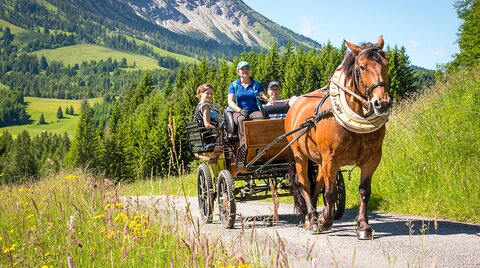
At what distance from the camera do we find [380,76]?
238 inches

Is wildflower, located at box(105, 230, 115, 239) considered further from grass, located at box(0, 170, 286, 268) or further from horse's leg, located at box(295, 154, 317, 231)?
horse's leg, located at box(295, 154, 317, 231)

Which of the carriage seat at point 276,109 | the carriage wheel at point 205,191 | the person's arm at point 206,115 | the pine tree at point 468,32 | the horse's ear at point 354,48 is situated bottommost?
the carriage wheel at point 205,191

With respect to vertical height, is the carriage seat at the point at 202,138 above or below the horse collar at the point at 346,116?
below

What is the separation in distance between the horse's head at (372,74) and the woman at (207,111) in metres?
3.44

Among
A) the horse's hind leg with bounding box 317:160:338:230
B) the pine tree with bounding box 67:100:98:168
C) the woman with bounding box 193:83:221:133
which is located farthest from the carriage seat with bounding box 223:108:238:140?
the pine tree with bounding box 67:100:98:168

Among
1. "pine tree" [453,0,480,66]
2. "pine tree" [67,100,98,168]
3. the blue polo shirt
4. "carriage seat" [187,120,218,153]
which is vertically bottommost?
"pine tree" [67,100,98,168]

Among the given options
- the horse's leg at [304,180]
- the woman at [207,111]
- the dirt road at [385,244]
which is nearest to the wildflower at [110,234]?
the dirt road at [385,244]

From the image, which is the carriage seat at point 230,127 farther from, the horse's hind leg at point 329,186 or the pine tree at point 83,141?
the pine tree at point 83,141

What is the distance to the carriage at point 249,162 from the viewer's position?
836cm

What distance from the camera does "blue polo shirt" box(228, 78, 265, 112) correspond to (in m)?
9.23

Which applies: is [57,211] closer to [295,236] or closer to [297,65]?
[295,236]

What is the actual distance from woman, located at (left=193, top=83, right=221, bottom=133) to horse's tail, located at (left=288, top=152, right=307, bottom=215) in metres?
1.70

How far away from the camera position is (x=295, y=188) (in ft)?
26.6

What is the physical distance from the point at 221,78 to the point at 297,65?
13.3 m
